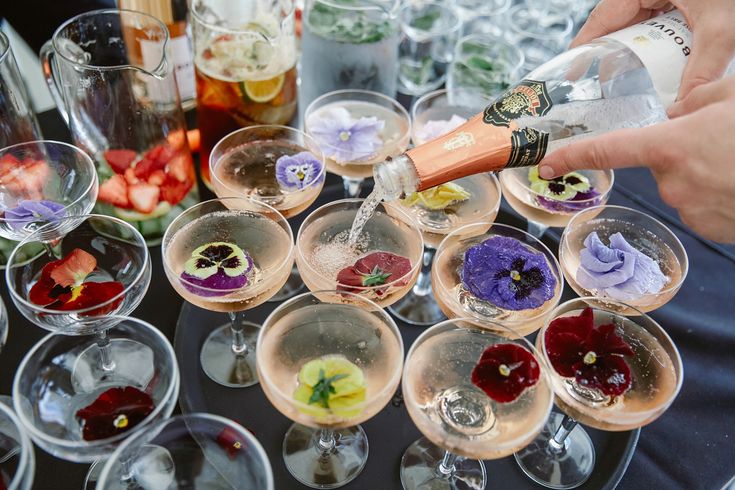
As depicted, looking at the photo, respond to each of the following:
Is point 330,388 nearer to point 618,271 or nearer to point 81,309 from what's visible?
point 81,309

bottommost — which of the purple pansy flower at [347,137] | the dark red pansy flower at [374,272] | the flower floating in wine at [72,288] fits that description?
the flower floating in wine at [72,288]

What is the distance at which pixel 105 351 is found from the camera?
98cm

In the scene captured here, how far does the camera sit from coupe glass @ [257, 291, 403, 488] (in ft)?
2.82

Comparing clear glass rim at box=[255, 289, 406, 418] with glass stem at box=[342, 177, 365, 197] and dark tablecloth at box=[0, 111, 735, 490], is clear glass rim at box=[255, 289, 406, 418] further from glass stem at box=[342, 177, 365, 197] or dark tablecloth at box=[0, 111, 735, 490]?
glass stem at box=[342, 177, 365, 197]

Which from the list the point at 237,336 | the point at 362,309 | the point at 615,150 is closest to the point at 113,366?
the point at 237,336

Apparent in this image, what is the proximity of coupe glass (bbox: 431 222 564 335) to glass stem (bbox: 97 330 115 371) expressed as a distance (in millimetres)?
517

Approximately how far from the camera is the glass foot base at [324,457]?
3.37 feet

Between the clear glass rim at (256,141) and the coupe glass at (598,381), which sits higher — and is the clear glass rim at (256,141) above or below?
above

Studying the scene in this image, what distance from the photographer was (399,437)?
3.53 ft

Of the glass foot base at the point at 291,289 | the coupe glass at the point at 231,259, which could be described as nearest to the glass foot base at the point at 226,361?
the coupe glass at the point at 231,259

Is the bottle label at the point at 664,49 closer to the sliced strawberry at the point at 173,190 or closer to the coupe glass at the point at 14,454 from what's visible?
the sliced strawberry at the point at 173,190

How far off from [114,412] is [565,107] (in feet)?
2.91

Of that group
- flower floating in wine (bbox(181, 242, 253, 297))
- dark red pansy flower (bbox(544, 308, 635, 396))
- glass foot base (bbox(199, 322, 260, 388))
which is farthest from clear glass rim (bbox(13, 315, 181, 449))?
dark red pansy flower (bbox(544, 308, 635, 396))

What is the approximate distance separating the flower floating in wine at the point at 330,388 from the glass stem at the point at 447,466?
0.81 feet
